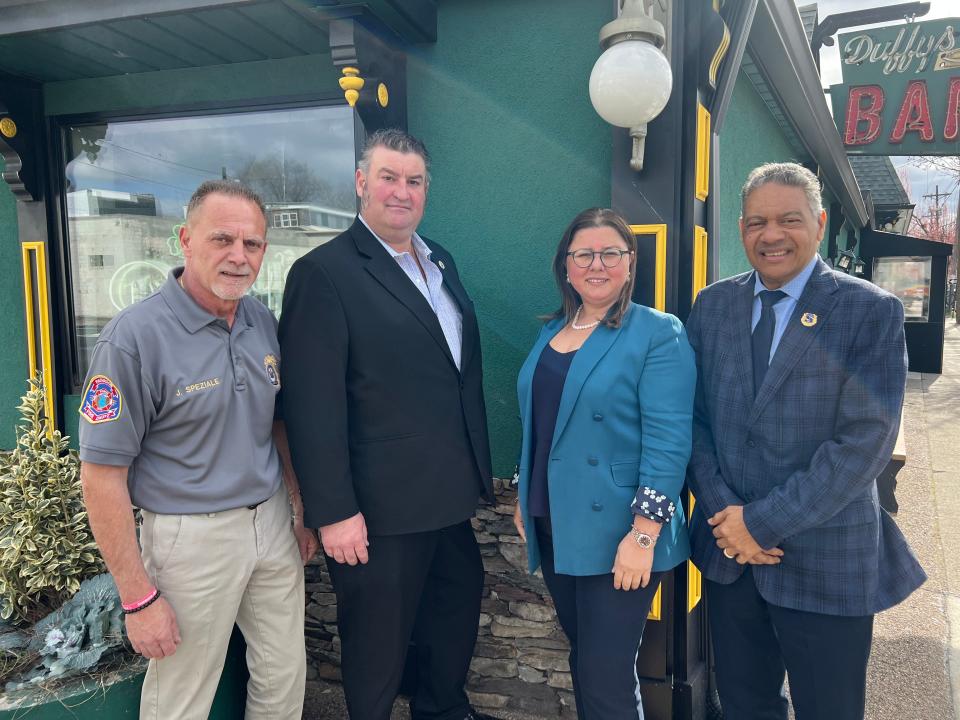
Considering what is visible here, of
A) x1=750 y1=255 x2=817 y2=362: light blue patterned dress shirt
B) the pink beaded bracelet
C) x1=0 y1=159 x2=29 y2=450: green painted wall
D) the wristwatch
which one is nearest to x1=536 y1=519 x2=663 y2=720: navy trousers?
the wristwatch

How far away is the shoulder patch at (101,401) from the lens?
5.47ft

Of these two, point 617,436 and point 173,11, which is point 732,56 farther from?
point 173,11

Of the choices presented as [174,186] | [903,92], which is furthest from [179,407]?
[903,92]

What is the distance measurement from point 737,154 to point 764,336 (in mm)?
2975

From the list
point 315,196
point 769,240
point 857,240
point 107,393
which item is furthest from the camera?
point 857,240

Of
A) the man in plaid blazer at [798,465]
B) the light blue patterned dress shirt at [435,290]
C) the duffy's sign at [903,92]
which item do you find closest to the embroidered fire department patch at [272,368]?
the light blue patterned dress shirt at [435,290]

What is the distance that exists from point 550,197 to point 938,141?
24.0 ft

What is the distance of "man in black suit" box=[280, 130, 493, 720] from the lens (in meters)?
1.98

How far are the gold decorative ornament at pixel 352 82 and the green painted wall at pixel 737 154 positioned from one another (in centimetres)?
210

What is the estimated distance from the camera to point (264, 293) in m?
3.42

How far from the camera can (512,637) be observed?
283 cm

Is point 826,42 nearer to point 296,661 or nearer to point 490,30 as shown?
point 490,30

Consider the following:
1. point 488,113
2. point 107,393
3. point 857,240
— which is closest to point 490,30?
point 488,113

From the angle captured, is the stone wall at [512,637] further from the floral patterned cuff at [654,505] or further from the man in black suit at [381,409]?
the floral patterned cuff at [654,505]
